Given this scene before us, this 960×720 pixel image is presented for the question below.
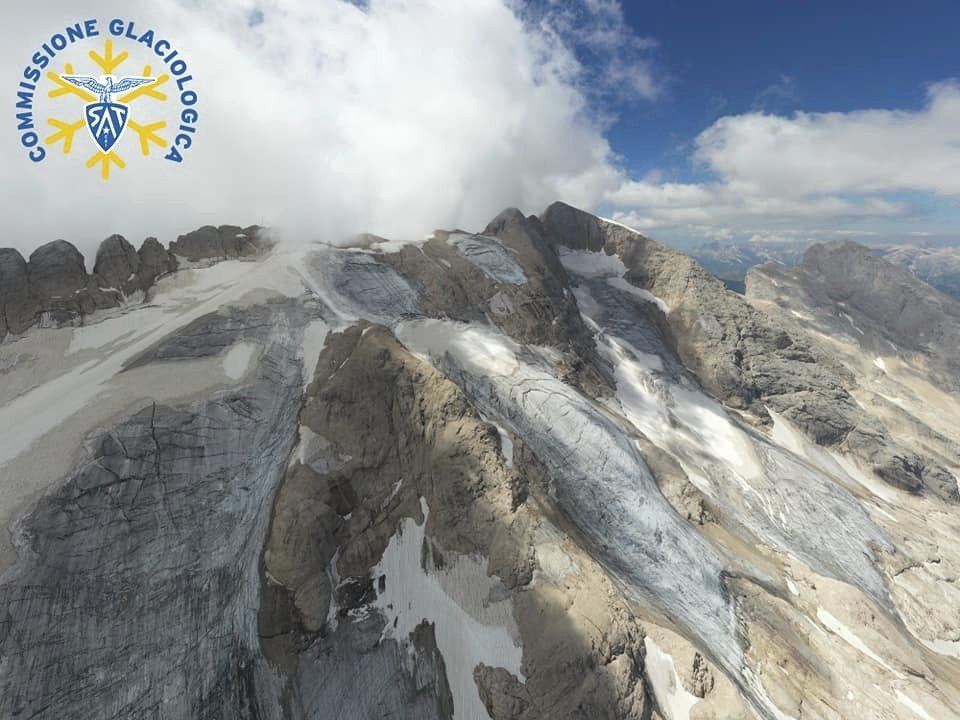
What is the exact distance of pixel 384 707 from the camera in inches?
989

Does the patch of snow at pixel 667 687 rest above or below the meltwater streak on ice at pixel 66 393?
below

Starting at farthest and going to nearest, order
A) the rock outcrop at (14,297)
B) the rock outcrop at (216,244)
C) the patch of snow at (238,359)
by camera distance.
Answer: the rock outcrop at (216,244) < the patch of snow at (238,359) < the rock outcrop at (14,297)

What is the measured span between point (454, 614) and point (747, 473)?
145 feet

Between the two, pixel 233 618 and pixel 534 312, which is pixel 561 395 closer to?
pixel 534 312

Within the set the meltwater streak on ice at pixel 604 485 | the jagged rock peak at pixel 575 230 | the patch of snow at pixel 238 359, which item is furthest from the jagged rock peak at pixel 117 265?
the jagged rock peak at pixel 575 230

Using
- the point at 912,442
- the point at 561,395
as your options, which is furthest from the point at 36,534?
the point at 912,442

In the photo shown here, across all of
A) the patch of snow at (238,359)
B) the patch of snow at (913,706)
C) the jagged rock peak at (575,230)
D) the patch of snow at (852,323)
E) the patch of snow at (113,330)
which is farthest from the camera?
the patch of snow at (852,323)

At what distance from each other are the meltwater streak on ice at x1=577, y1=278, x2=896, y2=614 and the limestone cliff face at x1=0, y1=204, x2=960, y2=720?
1.51 feet

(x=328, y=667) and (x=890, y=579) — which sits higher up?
(x=328, y=667)

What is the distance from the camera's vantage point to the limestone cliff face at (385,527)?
22531 millimetres

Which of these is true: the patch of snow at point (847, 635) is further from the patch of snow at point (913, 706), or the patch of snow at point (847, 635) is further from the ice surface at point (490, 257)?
the ice surface at point (490, 257)

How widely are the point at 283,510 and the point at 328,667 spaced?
384 inches

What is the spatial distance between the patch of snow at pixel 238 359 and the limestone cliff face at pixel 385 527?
25 centimetres

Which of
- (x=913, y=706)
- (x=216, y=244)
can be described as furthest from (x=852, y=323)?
(x=216, y=244)
